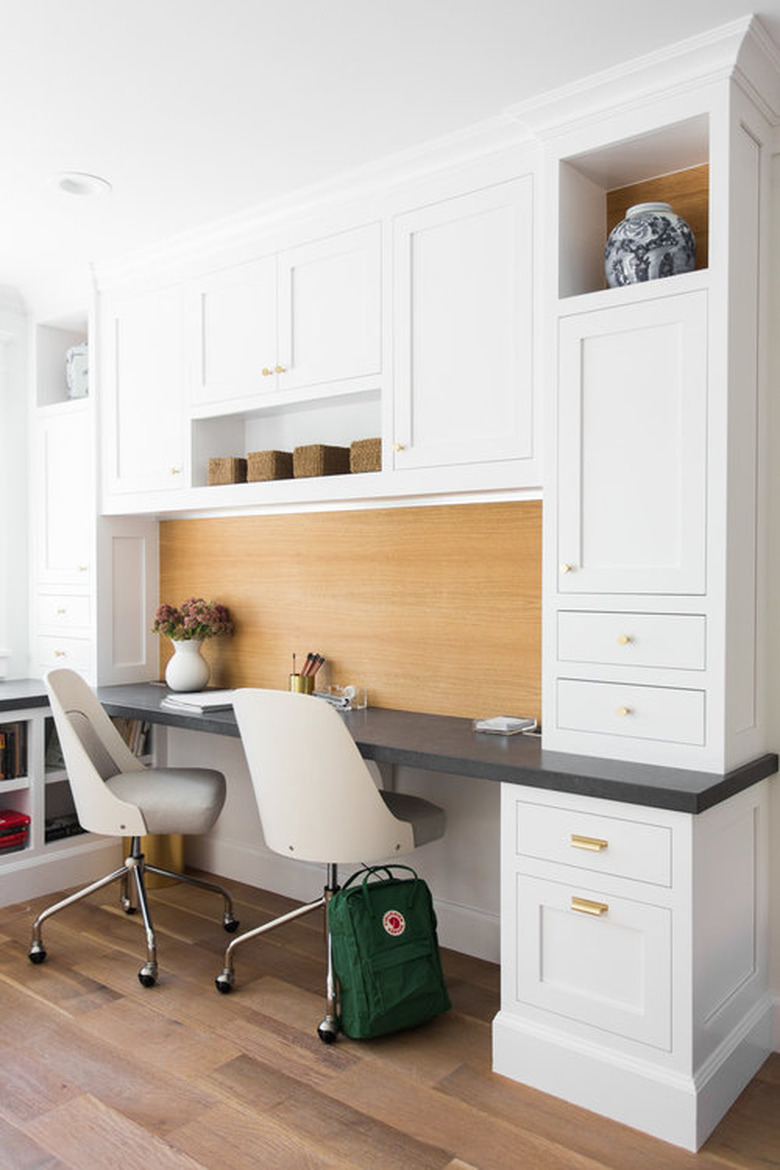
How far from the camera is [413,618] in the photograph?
3199 mm

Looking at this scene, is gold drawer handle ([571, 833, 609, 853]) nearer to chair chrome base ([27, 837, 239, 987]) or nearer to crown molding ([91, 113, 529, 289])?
chair chrome base ([27, 837, 239, 987])

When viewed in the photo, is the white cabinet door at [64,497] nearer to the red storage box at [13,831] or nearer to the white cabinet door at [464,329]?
the red storage box at [13,831]

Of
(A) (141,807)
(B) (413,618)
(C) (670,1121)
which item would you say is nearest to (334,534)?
(B) (413,618)

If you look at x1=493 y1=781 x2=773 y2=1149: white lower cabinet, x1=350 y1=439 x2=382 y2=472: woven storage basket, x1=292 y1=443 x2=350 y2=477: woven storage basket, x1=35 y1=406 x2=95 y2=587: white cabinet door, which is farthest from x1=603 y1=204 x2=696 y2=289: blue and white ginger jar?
x1=35 y1=406 x2=95 y2=587: white cabinet door

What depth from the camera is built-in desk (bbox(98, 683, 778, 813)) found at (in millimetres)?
2086

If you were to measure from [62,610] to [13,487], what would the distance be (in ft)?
2.04

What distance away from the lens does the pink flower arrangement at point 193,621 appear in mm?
3641

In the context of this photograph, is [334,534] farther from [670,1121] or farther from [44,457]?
[670,1121]

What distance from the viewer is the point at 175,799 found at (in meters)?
3.02

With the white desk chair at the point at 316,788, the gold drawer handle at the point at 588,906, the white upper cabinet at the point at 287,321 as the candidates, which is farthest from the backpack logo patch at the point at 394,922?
the white upper cabinet at the point at 287,321

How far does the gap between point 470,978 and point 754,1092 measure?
2.94ft

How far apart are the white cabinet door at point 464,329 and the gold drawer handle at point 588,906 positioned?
46.0 inches

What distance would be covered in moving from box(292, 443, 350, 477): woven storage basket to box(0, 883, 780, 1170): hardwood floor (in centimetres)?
160

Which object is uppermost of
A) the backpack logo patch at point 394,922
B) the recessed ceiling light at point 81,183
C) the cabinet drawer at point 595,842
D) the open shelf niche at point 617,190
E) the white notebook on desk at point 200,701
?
the recessed ceiling light at point 81,183
